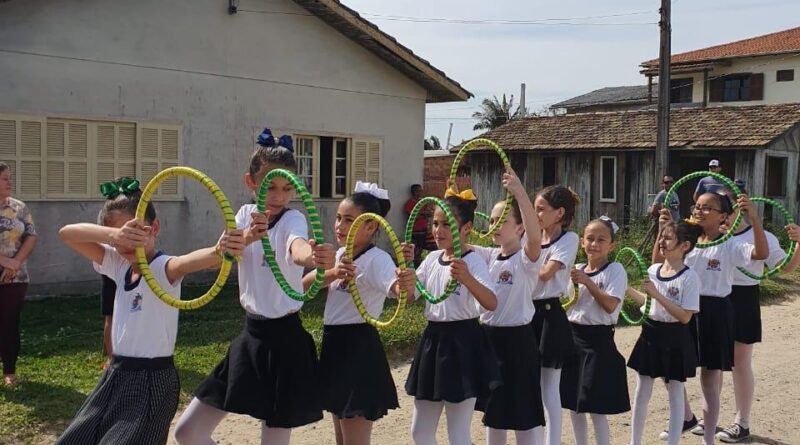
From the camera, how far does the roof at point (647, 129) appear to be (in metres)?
22.1

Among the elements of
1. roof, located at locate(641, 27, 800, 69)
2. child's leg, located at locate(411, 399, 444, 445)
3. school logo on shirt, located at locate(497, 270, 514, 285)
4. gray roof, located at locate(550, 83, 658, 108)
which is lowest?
child's leg, located at locate(411, 399, 444, 445)

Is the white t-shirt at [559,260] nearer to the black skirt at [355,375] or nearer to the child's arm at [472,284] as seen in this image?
the child's arm at [472,284]

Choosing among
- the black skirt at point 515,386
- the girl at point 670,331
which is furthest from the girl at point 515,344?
the girl at point 670,331

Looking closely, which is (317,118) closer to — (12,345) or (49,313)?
(49,313)

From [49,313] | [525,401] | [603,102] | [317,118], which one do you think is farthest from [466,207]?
[603,102]

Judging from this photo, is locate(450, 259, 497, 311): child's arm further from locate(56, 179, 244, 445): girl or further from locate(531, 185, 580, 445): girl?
locate(56, 179, 244, 445): girl

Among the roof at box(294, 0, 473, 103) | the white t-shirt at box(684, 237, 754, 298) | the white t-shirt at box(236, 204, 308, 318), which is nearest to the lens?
the white t-shirt at box(236, 204, 308, 318)

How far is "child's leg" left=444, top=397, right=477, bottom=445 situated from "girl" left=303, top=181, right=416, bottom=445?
356 millimetres

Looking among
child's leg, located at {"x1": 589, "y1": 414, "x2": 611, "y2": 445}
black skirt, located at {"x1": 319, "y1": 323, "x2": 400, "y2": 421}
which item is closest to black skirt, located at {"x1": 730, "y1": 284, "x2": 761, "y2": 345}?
child's leg, located at {"x1": 589, "y1": 414, "x2": 611, "y2": 445}

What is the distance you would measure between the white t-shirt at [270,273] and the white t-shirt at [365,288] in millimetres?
310

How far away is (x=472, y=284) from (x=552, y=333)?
1.23m

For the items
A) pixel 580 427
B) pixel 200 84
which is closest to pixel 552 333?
pixel 580 427

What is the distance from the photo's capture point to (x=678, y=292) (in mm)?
5852

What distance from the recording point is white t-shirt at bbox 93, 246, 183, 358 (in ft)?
13.1
